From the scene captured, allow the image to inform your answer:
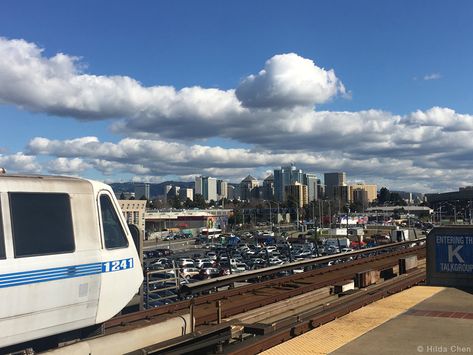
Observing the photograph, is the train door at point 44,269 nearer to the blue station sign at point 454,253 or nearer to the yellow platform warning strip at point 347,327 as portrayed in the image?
the yellow platform warning strip at point 347,327

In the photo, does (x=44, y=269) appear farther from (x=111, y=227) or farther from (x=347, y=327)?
(x=347, y=327)

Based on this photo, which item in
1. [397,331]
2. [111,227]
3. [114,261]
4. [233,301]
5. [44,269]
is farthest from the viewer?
[233,301]

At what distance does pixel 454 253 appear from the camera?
46.5 feet

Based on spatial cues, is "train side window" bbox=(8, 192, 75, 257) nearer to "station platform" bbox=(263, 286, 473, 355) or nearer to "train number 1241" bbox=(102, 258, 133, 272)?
"train number 1241" bbox=(102, 258, 133, 272)

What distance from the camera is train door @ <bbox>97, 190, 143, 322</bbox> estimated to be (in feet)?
26.3

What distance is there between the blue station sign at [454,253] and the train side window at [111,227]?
31.0 ft

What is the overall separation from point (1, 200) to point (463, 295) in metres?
10.4

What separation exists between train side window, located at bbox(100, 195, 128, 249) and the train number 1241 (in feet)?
0.78

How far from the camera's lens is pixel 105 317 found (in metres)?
8.10

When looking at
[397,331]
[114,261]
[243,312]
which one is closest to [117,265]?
[114,261]

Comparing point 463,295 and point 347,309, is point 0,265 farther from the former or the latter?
point 463,295

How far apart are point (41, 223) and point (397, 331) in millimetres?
5896

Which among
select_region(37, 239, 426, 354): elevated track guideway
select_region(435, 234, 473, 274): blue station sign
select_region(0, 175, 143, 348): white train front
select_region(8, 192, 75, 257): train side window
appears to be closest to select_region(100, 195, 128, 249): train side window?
select_region(0, 175, 143, 348): white train front

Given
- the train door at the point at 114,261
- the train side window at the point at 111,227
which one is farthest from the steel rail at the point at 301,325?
the train side window at the point at 111,227
